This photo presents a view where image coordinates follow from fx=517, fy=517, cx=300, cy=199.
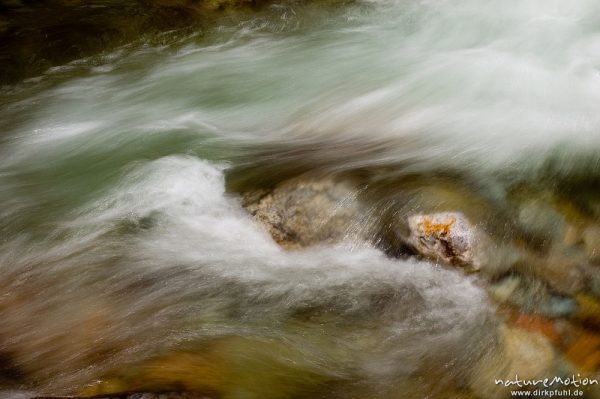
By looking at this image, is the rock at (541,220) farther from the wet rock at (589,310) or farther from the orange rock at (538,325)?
the orange rock at (538,325)

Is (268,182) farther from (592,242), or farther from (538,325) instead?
(592,242)

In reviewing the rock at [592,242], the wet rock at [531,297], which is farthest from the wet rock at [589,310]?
the rock at [592,242]

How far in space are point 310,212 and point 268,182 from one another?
66 cm

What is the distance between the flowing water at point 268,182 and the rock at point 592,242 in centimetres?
14

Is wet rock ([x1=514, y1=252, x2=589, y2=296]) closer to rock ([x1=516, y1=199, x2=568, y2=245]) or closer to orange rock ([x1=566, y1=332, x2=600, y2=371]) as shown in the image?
rock ([x1=516, y1=199, x2=568, y2=245])

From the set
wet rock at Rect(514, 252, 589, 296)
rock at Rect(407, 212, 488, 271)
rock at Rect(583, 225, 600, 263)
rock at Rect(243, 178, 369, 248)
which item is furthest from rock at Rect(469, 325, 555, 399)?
rock at Rect(243, 178, 369, 248)

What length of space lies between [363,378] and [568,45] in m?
6.05

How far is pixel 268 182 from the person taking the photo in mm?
4980

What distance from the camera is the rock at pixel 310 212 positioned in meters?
4.45

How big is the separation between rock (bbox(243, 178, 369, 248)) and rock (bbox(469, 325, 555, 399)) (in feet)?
4.58

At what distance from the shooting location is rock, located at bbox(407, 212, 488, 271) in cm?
409

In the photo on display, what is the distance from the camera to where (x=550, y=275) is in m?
4.07

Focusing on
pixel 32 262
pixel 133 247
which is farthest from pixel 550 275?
pixel 32 262

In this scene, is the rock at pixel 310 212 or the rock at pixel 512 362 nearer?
the rock at pixel 512 362
